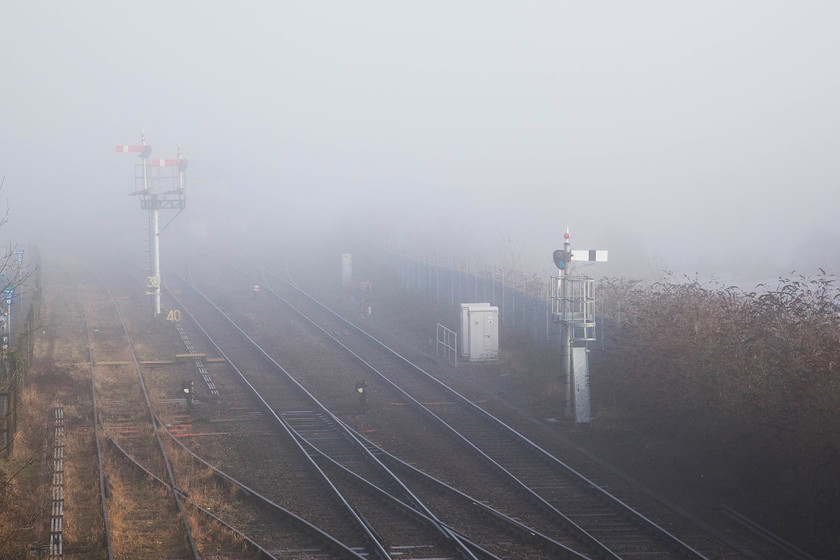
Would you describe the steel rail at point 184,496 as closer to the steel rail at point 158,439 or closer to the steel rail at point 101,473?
the steel rail at point 158,439

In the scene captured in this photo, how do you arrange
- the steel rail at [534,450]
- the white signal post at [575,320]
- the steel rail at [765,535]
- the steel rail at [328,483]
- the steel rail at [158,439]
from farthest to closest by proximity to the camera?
the white signal post at [575,320] → the steel rail at [158,439] → the steel rail at [534,450] → the steel rail at [328,483] → the steel rail at [765,535]

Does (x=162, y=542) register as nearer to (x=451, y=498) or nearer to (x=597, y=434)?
(x=451, y=498)

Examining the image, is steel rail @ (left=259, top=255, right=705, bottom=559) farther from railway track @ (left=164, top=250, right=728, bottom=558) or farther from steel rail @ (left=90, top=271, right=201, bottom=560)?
steel rail @ (left=90, top=271, right=201, bottom=560)

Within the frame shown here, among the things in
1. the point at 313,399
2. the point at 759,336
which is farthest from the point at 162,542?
the point at 759,336

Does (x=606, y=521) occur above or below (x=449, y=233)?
below

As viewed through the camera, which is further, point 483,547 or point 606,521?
point 606,521

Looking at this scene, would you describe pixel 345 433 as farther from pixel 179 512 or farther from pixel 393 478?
pixel 179 512

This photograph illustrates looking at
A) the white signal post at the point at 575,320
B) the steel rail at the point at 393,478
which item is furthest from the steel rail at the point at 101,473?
the white signal post at the point at 575,320

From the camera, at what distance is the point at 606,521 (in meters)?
9.59

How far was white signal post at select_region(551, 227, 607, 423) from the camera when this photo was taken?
45.6 ft

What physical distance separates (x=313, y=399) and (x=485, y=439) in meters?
4.06

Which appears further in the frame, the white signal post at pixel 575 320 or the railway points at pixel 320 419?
the white signal post at pixel 575 320

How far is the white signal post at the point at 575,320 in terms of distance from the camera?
13.9 metres

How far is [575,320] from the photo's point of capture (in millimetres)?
14289
